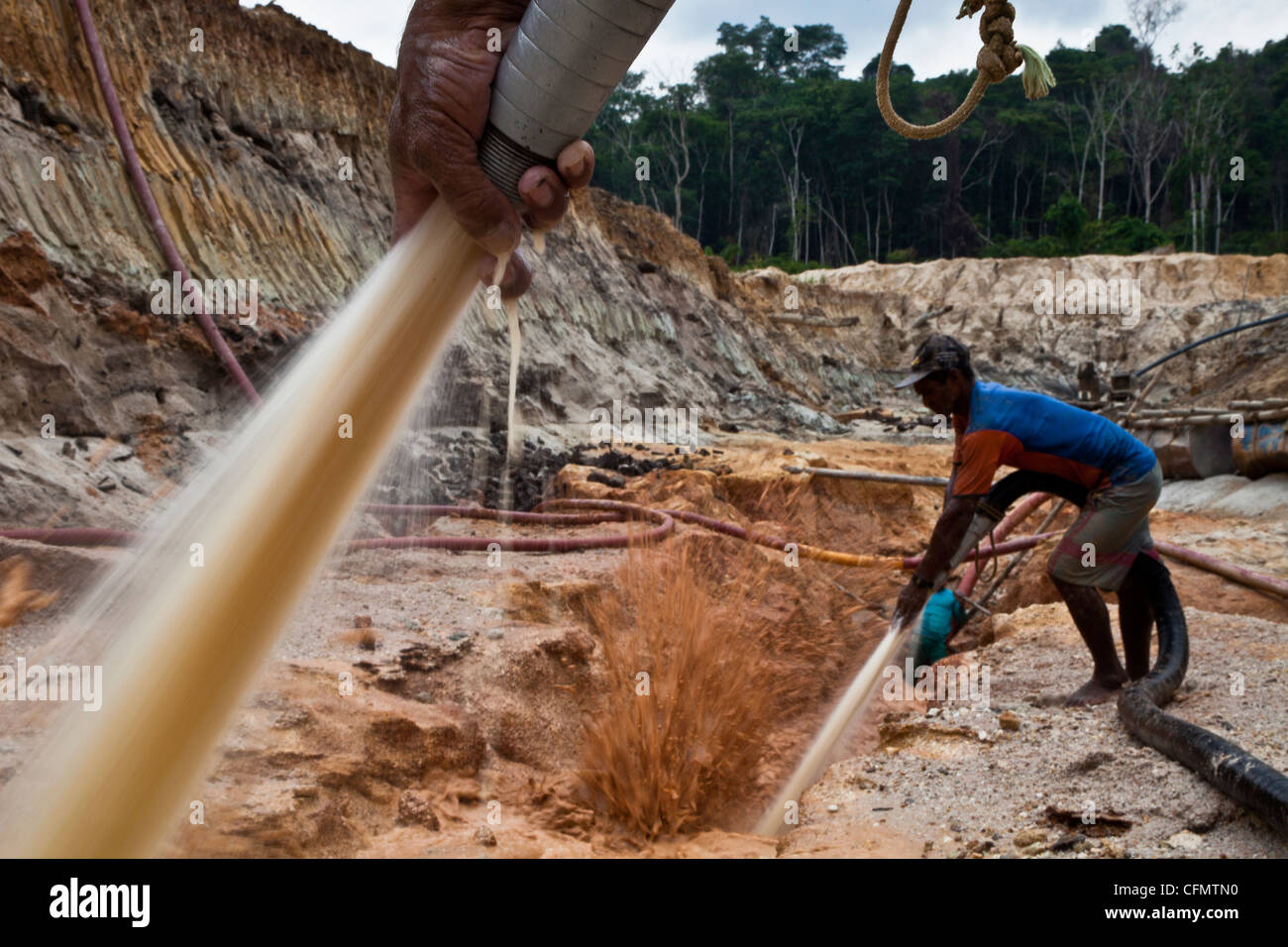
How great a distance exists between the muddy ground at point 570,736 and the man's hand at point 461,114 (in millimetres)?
1607

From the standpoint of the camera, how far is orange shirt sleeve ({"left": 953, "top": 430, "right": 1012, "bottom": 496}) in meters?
3.68

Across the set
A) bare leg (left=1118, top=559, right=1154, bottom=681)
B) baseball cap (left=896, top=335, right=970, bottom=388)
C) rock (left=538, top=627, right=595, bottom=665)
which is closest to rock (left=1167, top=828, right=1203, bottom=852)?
bare leg (left=1118, top=559, right=1154, bottom=681)

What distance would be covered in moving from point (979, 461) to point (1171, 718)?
1222 mm

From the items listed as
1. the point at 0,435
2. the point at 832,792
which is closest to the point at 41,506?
the point at 0,435

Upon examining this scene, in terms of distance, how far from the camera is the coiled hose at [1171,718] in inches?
86.9

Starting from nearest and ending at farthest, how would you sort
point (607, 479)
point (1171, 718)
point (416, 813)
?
point (416, 813)
point (1171, 718)
point (607, 479)

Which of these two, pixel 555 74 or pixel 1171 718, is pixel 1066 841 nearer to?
pixel 1171 718

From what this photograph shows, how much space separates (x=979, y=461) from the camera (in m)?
3.70

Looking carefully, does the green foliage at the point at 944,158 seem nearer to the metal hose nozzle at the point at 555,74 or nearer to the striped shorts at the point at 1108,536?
the striped shorts at the point at 1108,536

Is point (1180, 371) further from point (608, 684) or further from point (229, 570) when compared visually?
point (229, 570)

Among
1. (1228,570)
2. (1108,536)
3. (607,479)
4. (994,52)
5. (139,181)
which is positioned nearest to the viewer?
(994,52)

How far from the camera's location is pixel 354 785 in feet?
8.84

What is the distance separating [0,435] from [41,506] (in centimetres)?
105

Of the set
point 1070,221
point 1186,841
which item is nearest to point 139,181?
point 1186,841
